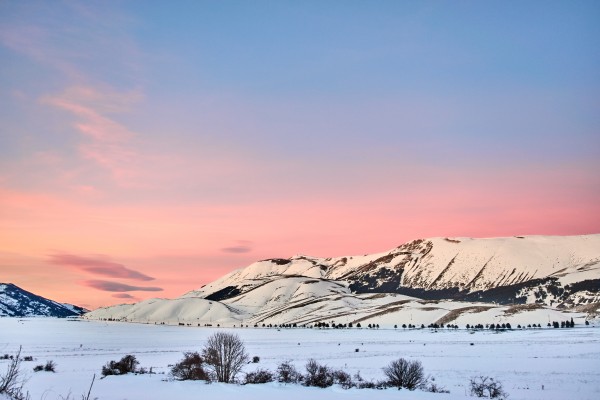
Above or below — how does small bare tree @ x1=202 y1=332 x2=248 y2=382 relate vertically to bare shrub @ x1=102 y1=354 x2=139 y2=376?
above

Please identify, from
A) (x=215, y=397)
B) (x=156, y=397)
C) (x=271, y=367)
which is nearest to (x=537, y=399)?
(x=215, y=397)

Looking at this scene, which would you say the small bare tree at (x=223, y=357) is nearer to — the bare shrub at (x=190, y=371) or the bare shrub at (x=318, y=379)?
the bare shrub at (x=190, y=371)

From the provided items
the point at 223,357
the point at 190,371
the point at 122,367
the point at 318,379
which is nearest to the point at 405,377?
the point at 318,379

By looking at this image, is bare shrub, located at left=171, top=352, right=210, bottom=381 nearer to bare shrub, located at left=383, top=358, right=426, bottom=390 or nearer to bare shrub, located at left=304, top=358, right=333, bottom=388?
bare shrub, located at left=304, top=358, right=333, bottom=388

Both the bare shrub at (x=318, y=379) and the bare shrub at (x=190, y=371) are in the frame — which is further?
the bare shrub at (x=190, y=371)

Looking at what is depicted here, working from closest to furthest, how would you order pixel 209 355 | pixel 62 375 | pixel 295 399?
pixel 295 399, pixel 209 355, pixel 62 375

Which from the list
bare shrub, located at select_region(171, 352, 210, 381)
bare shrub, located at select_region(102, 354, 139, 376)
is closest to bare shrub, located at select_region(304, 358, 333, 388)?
bare shrub, located at select_region(171, 352, 210, 381)

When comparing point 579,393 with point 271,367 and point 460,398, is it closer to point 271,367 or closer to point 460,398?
point 460,398

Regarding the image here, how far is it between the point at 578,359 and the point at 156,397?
53.3 m

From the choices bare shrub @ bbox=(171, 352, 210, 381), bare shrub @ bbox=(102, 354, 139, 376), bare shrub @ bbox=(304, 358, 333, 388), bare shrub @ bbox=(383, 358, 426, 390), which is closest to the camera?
bare shrub @ bbox=(304, 358, 333, 388)

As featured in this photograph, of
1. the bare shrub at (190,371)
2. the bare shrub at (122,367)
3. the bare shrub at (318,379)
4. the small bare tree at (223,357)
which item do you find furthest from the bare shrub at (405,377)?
the bare shrub at (122,367)

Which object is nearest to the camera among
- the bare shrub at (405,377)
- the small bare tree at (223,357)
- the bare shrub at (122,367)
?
the bare shrub at (405,377)

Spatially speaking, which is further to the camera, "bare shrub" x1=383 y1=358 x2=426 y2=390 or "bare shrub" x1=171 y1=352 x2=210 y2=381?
"bare shrub" x1=171 y1=352 x2=210 y2=381

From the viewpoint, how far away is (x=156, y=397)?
30.0 metres
